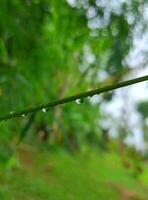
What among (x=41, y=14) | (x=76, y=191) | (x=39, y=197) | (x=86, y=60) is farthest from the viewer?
(x=76, y=191)

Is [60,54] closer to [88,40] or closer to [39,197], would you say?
[88,40]

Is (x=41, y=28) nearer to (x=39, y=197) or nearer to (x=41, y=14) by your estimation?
(x=41, y=14)

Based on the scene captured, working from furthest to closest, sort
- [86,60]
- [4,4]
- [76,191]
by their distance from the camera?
1. [76,191]
2. [86,60]
3. [4,4]

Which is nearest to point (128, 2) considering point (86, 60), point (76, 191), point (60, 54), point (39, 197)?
point (60, 54)

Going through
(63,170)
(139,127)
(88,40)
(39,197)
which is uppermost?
(139,127)

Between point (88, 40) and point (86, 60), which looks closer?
point (88, 40)

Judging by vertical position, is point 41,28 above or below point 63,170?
below

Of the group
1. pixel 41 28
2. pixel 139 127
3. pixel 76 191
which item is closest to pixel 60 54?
pixel 41 28
